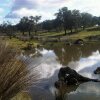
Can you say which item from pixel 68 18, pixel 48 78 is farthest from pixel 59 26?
pixel 48 78

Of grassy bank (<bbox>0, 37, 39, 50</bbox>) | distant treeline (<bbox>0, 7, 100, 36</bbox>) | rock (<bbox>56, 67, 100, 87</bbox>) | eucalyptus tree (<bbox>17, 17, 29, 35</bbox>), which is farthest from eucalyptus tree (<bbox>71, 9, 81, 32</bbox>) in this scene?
rock (<bbox>56, 67, 100, 87</bbox>)

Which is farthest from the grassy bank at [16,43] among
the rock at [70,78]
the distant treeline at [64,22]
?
the distant treeline at [64,22]

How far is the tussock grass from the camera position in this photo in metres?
5.51

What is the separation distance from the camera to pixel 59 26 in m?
120

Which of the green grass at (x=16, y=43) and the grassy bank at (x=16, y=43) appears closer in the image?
the grassy bank at (x=16, y=43)

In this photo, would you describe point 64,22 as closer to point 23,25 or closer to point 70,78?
point 23,25

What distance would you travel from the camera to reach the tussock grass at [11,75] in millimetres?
5512

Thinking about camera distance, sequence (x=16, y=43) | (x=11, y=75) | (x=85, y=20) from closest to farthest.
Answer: (x=11, y=75)
(x=16, y=43)
(x=85, y=20)

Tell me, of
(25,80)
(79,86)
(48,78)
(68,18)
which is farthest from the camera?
(68,18)

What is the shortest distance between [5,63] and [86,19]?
123 metres

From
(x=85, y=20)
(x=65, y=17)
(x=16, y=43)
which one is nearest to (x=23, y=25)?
(x=65, y=17)

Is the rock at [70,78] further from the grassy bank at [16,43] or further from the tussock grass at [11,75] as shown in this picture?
the tussock grass at [11,75]

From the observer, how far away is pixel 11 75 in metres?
5.57

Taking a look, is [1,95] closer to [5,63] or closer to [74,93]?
[5,63]
